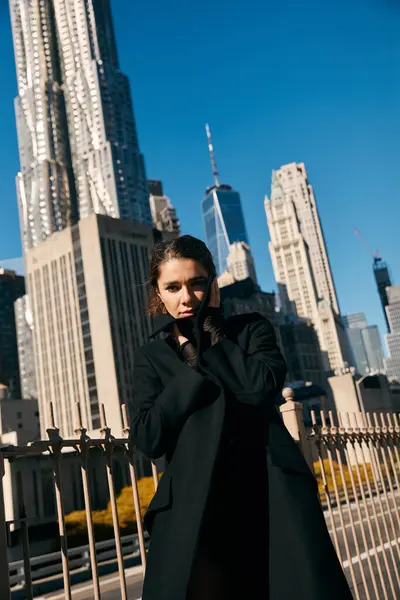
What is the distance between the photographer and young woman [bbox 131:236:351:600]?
2.00 metres

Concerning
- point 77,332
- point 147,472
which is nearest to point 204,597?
point 147,472

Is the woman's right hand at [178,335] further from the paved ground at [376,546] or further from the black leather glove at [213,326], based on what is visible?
the paved ground at [376,546]

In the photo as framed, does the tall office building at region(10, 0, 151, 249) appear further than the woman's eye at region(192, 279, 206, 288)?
Yes

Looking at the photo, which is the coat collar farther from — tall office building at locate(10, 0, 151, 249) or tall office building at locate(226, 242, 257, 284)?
tall office building at locate(226, 242, 257, 284)

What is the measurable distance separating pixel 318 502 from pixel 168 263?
1.24 m

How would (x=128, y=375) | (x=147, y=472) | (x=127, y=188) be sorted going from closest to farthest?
(x=147, y=472), (x=128, y=375), (x=127, y=188)

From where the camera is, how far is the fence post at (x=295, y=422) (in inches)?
169

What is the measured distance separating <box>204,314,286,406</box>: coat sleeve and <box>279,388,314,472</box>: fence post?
2.09m

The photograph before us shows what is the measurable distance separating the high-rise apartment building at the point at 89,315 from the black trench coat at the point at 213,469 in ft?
240

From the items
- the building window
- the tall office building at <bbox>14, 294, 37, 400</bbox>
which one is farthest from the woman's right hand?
the tall office building at <bbox>14, 294, 37, 400</bbox>

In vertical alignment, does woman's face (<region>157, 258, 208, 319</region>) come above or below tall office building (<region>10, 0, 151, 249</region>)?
below

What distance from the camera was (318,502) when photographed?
217 centimetres

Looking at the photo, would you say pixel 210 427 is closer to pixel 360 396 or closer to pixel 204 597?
pixel 204 597

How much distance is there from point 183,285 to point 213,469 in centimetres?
86
